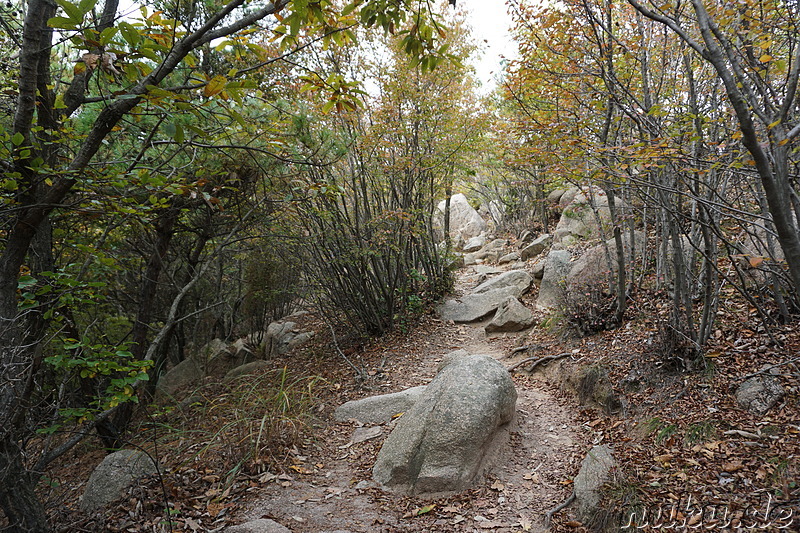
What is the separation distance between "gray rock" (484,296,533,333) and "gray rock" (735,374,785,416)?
13.0 feet

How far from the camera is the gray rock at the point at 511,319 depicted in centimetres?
742

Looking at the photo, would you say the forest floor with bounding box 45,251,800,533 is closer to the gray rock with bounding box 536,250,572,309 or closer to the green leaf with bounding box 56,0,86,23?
the gray rock with bounding box 536,250,572,309

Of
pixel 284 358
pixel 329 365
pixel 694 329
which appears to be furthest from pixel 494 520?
pixel 284 358

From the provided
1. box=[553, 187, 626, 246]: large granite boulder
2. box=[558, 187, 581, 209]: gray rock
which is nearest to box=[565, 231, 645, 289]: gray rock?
box=[553, 187, 626, 246]: large granite boulder

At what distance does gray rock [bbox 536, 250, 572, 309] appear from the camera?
7.96 m

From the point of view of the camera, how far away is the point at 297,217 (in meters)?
6.85

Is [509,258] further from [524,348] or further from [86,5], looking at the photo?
[86,5]

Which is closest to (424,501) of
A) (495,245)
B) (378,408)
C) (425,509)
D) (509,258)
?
(425,509)

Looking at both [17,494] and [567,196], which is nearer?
[17,494]

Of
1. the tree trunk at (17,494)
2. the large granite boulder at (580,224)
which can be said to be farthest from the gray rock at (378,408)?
the large granite boulder at (580,224)

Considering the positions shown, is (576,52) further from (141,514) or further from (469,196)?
(469,196)

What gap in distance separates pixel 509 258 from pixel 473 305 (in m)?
4.66

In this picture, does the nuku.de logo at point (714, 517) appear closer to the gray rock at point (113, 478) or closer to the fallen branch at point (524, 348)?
the fallen branch at point (524, 348)

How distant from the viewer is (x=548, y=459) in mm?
3914
